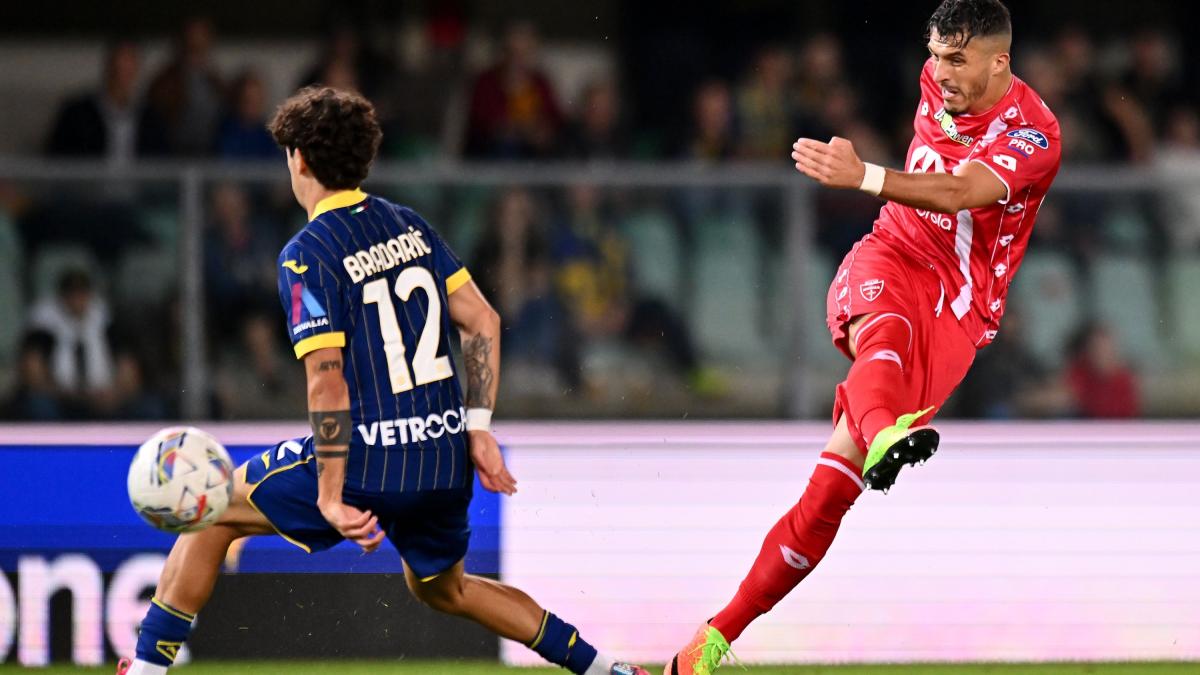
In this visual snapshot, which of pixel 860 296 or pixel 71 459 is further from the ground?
Result: pixel 860 296

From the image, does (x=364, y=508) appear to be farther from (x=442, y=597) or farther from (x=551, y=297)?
(x=551, y=297)

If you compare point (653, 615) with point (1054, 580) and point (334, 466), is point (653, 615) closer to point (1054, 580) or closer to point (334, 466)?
point (1054, 580)

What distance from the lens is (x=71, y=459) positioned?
20.6 ft

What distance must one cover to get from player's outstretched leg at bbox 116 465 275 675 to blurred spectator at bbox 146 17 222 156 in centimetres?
519

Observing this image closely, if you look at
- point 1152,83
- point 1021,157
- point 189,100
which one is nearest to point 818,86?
point 1152,83

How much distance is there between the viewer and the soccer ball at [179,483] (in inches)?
190

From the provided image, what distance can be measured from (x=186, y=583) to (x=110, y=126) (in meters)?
5.42

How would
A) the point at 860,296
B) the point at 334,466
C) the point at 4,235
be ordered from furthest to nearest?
the point at 4,235, the point at 860,296, the point at 334,466

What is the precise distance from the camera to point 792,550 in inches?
216

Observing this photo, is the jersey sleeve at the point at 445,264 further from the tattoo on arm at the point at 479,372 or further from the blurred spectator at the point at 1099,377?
the blurred spectator at the point at 1099,377

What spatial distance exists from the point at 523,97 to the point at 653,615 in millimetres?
4742

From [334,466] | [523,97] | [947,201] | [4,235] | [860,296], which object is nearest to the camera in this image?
[334,466]

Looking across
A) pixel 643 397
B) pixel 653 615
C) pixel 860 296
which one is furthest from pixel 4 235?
pixel 860 296

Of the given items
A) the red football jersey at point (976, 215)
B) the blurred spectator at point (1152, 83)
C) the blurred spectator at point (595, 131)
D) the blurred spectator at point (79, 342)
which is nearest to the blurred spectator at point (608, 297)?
the blurred spectator at point (595, 131)
